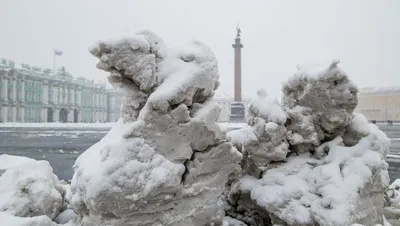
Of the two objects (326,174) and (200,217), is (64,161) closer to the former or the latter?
(200,217)

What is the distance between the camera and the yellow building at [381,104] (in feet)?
203

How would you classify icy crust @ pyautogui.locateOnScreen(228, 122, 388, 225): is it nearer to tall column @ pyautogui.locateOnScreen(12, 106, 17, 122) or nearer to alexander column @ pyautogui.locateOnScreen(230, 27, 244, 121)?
alexander column @ pyautogui.locateOnScreen(230, 27, 244, 121)

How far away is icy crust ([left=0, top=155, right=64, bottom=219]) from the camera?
12.1ft

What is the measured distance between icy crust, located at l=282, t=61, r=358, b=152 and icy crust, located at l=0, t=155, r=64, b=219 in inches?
114

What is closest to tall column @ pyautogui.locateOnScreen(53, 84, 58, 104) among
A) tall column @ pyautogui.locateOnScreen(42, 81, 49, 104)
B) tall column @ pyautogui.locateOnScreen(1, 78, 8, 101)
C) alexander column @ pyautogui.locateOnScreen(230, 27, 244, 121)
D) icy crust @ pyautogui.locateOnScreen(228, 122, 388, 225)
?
tall column @ pyautogui.locateOnScreen(42, 81, 49, 104)

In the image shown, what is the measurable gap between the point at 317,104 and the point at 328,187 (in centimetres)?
99

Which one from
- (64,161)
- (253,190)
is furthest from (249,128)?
(64,161)

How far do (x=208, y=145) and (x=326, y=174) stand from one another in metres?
1.31

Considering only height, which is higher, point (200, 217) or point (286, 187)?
point (286, 187)

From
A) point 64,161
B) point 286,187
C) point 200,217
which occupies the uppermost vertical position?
point 286,187

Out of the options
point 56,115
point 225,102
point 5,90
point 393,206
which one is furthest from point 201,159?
point 225,102

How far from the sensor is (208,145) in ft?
11.8

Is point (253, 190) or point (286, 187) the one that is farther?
point (253, 190)

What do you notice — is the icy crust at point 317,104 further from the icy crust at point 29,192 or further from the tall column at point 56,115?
the tall column at point 56,115
